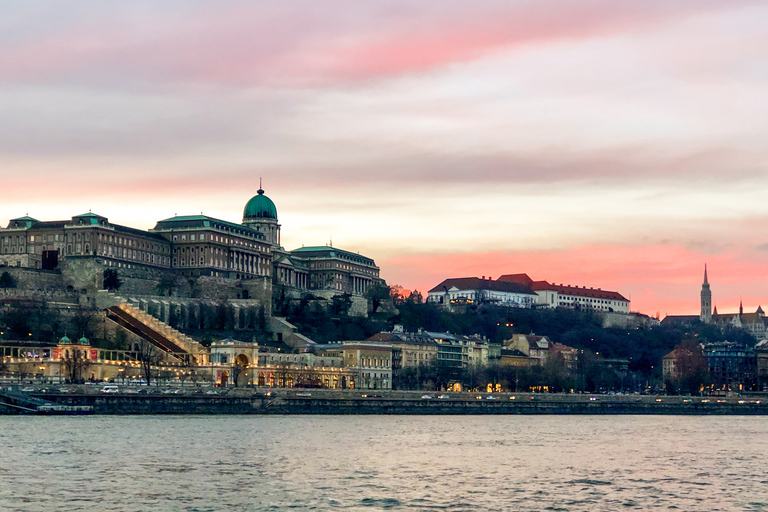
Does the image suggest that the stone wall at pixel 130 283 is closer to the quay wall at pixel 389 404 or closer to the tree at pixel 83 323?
the tree at pixel 83 323

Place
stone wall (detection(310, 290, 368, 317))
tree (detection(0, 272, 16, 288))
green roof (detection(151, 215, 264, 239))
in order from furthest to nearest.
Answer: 1. stone wall (detection(310, 290, 368, 317))
2. green roof (detection(151, 215, 264, 239))
3. tree (detection(0, 272, 16, 288))

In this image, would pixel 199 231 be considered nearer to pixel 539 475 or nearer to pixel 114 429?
pixel 114 429

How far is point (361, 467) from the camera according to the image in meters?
62.5

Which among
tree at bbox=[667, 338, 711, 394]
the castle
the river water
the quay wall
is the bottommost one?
the river water

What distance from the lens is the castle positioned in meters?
166

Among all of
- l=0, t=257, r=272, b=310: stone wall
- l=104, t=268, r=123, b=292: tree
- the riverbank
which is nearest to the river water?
the riverbank

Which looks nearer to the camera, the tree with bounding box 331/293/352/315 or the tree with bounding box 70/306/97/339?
the tree with bounding box 70/306/97/339

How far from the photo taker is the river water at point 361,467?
163 feet

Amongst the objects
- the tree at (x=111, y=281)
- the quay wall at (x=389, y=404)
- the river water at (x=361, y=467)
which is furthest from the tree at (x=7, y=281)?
the river water at (x=361, y=467)

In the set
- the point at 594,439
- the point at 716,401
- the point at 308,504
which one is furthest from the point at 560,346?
the point at 308,504

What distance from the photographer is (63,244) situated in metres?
170

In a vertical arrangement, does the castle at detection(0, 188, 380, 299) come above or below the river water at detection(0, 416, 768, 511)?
above

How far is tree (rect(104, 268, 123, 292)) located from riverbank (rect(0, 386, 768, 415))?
45.3 m

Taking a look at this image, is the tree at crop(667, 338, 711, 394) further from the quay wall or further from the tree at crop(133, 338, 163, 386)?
the tree at crop(133, 338, 163, 386)
